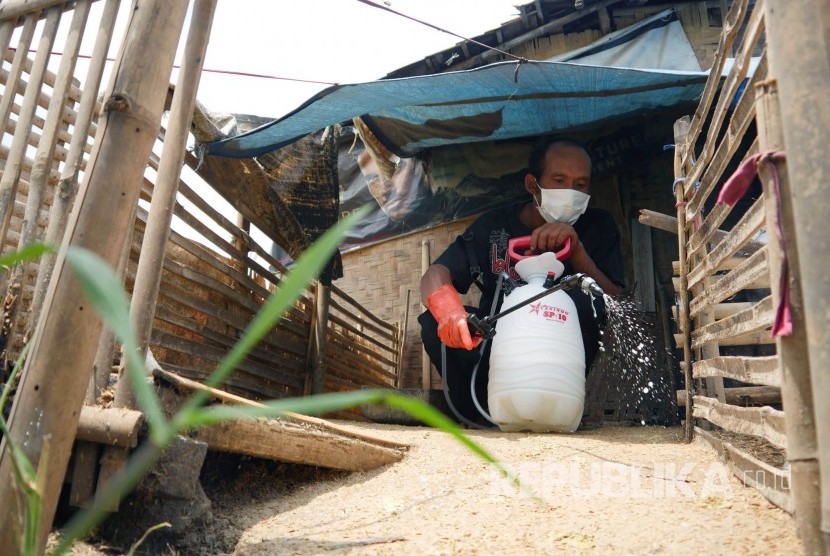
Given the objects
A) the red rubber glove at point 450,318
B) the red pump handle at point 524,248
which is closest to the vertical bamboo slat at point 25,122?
the red rubber glove at point 450,318

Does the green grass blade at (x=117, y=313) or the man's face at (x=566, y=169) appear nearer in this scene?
the green grass blade at (x=117, y=313)

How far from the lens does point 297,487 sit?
2334 millimetres

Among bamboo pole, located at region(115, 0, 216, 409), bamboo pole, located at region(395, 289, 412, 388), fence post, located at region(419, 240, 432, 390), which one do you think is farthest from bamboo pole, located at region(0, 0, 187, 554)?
bamboo pole, located at region(395, 289, 412, 388)

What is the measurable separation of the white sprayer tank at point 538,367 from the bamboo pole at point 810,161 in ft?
6.65

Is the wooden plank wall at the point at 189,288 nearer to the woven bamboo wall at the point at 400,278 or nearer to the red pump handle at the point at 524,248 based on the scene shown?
the woven bamboo wall at the point at 400,278

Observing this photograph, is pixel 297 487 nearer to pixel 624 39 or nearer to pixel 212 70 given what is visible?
pixel 212 70

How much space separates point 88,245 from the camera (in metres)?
1.30

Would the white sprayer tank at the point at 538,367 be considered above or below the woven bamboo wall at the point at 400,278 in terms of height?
below

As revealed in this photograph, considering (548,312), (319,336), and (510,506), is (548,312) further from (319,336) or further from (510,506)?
(319,336)

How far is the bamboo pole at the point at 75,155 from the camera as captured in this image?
197cm

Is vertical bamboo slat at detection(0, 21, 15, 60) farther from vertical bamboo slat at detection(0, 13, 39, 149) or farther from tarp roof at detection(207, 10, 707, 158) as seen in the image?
tarp roof at detection(207, 10, 707, 158)

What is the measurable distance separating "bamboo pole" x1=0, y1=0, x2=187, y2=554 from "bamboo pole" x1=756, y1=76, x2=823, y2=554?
1.28 m

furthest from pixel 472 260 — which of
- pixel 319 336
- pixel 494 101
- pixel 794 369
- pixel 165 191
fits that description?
pixel 794 369

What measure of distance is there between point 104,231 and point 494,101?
3.28m
